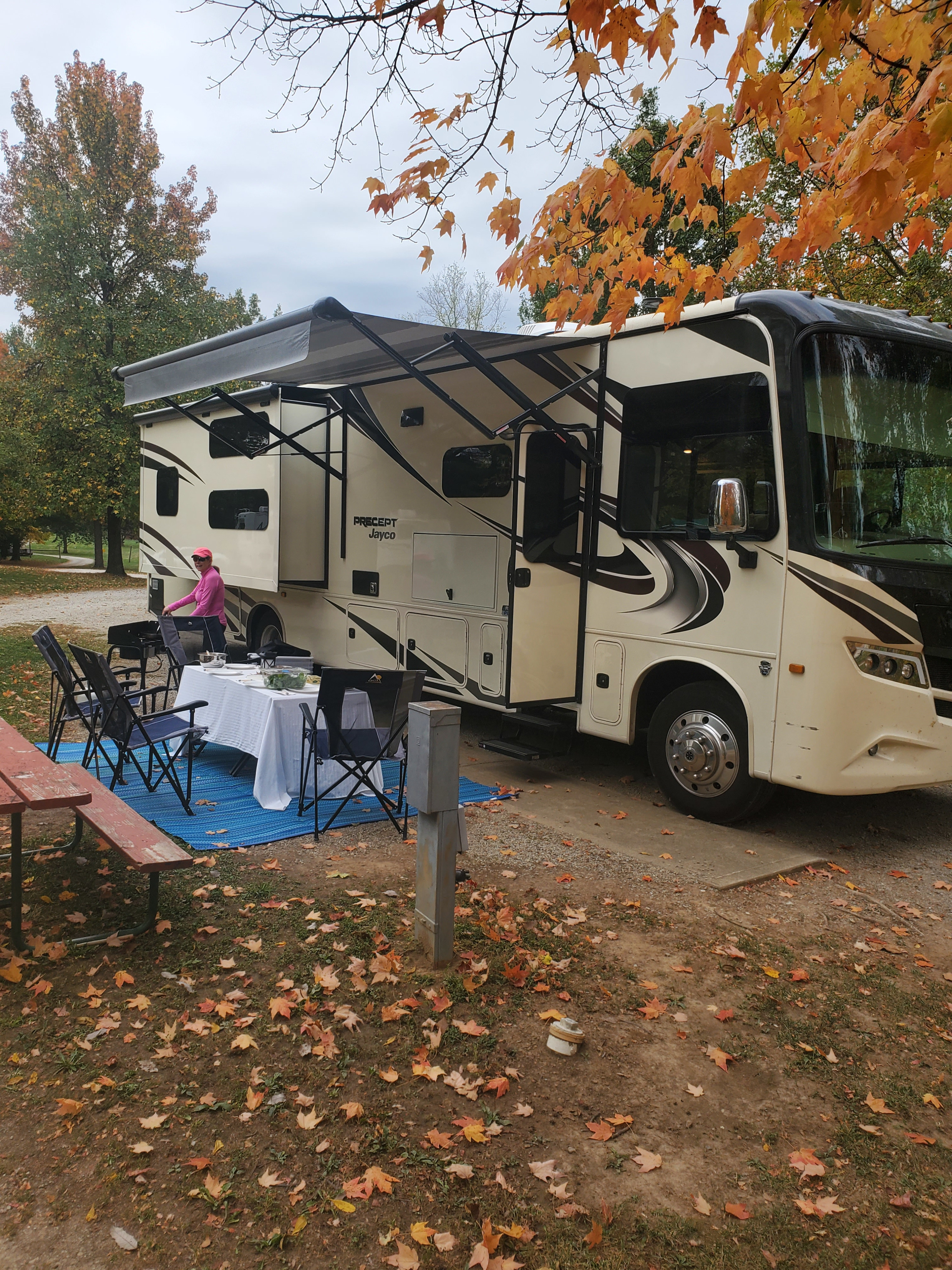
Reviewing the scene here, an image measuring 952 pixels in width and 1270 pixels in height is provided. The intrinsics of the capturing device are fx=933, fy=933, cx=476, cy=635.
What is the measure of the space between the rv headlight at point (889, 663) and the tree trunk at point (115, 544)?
25.2 metres

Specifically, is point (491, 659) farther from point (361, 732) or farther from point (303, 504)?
point (303, 504)

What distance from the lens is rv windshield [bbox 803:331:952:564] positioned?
5.18 m

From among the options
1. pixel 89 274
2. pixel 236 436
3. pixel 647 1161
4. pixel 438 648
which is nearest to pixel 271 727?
pixel 438 648

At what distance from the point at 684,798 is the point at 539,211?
3655mm

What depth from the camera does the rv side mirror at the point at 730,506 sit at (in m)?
5.28

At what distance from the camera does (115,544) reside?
28.5 meters

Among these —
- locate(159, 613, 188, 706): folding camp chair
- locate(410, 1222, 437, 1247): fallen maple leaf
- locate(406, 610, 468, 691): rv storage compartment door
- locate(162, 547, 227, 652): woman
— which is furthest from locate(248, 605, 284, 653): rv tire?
locate(410, 1222, 437, 1247): fallen maple leaf

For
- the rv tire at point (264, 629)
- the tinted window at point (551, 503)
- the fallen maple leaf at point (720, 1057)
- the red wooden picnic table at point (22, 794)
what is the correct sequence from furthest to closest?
the rv tire at point (264, 629)
the tinted window at point (551, 503)
the red wooden picnic table at point (22, 794)
the fallen maple leaf at point (720, 1057)

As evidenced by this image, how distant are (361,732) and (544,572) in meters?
1.72

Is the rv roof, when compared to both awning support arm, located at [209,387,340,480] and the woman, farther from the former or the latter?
the woman

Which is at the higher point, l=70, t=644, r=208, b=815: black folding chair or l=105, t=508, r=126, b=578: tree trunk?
l=105, t=508, r=126, b=578: tree trunk

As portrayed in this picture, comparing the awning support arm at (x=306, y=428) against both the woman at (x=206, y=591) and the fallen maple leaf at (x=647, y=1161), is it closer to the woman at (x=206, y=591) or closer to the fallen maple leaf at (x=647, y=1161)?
the woman at (x=206, y=591)

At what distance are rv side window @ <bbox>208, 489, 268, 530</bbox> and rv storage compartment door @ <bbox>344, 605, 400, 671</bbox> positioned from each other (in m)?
1.47

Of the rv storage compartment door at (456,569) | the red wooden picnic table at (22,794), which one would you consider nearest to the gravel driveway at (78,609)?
the rv storage compartment door at (456,569)
